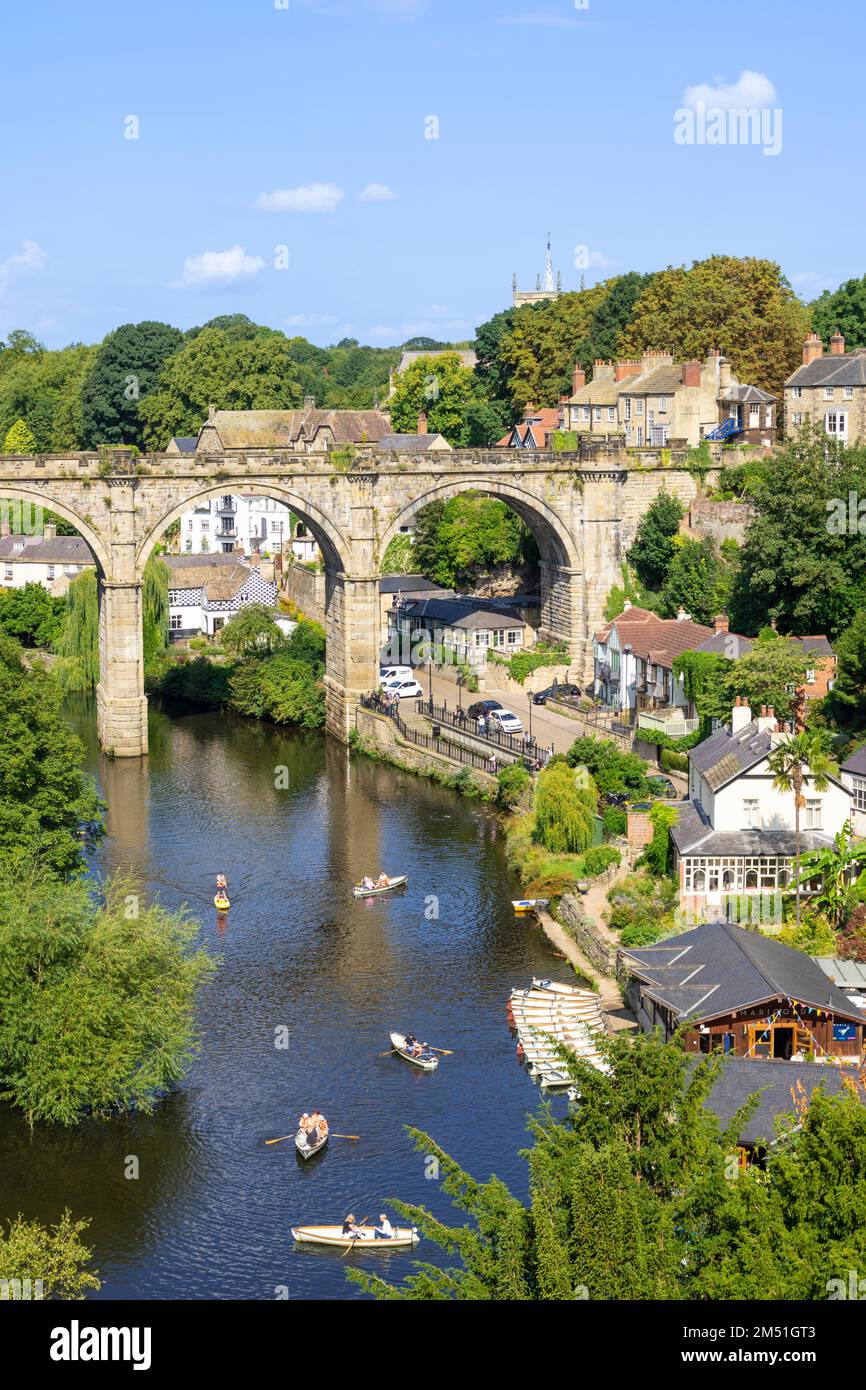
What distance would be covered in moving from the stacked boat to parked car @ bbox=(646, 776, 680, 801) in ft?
48.6

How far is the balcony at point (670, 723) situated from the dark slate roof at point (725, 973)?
22.5 meters

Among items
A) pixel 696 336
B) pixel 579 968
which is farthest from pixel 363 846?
pixel 696 336

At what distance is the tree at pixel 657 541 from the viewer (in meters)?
84.7

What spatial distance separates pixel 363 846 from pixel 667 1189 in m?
36.9

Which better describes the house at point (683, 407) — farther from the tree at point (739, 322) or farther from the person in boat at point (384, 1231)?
the person in boat at point (384, 1231)

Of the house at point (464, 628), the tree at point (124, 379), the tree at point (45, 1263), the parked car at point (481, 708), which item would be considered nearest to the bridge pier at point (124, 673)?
the parked car at point (481, 708)

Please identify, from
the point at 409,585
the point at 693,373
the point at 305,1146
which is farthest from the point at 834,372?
the point at 305,1146

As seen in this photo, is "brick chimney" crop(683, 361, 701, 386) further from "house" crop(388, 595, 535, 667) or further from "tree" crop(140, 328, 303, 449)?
"tree" crop(140, 328, 303, 449)

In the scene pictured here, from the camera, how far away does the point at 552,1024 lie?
4556cm

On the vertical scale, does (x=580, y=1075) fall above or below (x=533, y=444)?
below

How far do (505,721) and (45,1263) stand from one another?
47.3m

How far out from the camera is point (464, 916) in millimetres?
56188

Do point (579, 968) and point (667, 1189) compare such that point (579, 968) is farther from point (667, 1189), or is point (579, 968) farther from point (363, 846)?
point (667, 1189)

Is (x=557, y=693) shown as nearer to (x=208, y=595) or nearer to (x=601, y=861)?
(x=601, y=861)
